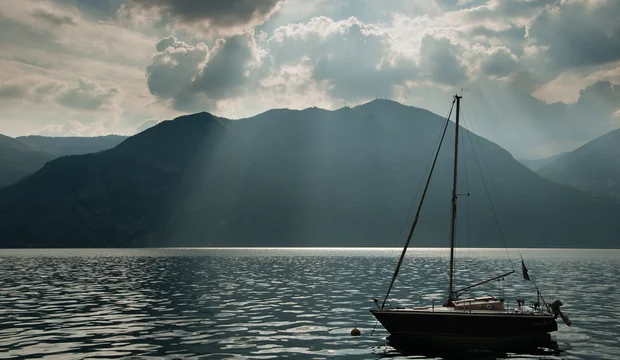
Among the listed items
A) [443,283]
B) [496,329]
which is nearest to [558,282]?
[443,283]

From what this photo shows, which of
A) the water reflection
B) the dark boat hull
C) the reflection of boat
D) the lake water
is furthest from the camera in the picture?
the dark boat hull

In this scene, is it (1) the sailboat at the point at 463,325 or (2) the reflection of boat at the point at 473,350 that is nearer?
(2) the reflection of boat at the point at 473,350

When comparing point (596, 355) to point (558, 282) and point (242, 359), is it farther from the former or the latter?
point (558, 282)

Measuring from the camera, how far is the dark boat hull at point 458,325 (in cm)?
3603

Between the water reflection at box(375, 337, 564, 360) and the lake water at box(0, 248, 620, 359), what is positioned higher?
the lake water at box(0, 248, 620, 359)

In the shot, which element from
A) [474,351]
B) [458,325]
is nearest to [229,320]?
[458,325]

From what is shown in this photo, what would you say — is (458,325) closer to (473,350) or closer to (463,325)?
(463,325)

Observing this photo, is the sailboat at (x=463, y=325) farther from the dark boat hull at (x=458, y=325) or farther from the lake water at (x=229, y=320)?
the lake water at (x=229, y=320)

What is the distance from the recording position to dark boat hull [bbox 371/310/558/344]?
3603cm

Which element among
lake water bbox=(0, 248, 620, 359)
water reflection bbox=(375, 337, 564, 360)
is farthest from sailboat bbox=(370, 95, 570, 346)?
lake water bbox=(0, 248, 620, 359)

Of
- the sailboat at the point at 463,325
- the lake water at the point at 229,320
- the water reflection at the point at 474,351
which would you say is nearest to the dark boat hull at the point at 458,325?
the sailboat at the point at 463,325

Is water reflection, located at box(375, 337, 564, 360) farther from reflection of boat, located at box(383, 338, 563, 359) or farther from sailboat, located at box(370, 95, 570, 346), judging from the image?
sailboat, located at box(370, 95, 570, 346)

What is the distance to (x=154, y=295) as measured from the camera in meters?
61.0

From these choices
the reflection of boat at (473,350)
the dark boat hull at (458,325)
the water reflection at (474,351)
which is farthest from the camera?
the dark boat hull at (458,325)
